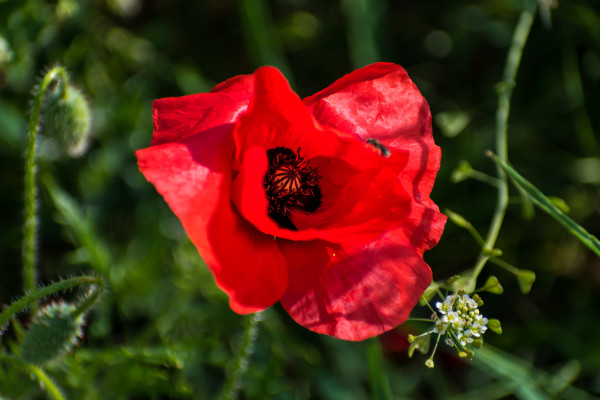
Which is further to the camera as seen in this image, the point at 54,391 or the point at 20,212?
the point at 20,212

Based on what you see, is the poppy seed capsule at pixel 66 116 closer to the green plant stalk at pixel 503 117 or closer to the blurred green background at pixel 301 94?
the blurred green background at pixel 301 94

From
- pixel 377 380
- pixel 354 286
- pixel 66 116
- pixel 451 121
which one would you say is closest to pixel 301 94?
pixel 451 121

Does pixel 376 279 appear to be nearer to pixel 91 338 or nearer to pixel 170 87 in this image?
pixel 91 338

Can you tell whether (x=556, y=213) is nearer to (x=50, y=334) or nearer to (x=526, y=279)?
(x=526, y=279)

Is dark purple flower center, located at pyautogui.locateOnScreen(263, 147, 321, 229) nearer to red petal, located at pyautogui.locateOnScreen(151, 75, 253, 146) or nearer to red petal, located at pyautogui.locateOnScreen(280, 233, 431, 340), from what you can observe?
red petal, located at pyautogui.locateOnScreen(280, 233, 431, 340)

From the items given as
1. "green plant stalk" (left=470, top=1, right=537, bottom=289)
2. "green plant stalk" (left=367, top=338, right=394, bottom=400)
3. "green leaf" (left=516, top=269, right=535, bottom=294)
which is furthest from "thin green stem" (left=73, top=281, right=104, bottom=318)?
"green leaf" (left=516, top=269, right=535, bottom=294)

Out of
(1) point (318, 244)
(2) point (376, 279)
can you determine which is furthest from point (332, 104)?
(2) point (376, 279)
